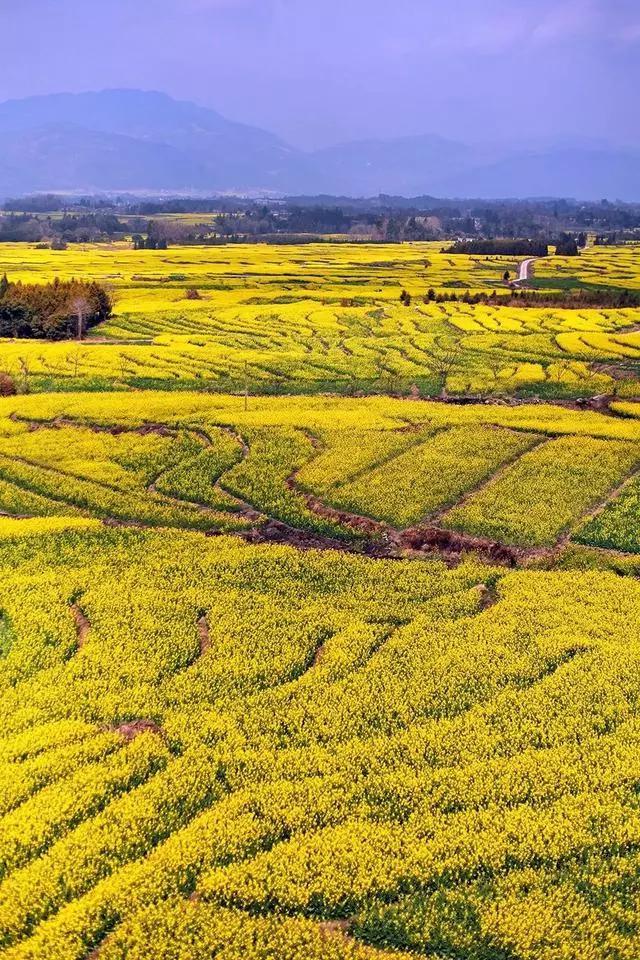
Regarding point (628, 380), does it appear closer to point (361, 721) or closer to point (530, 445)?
point (530, 445)

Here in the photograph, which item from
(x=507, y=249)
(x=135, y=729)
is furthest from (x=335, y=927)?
(x=507, y=249)

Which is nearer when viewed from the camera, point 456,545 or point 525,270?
point 456,545

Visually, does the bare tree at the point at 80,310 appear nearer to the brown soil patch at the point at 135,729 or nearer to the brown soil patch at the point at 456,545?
the brown soil patch at the point at 456,545

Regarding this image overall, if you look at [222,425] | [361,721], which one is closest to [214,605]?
[361,721]

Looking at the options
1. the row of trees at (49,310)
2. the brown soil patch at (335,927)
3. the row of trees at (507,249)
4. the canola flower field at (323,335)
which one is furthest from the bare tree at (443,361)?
the row of trees at (507,249)

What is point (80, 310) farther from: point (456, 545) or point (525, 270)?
point (525, 270)

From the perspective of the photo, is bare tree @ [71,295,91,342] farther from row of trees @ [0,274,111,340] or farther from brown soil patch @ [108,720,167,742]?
brown soil patch @ [108,720,167,742]
